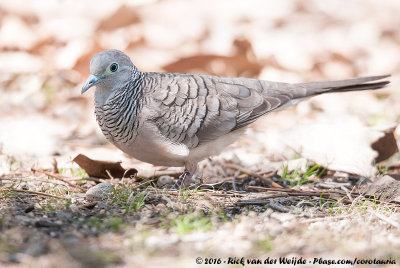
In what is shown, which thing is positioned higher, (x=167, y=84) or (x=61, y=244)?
(x=167, y=84)

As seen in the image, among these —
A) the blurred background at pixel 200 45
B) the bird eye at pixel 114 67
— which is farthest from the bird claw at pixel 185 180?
the blurred background at pixel 200 45

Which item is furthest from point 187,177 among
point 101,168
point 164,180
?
point 101,168

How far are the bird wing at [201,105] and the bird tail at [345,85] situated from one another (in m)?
0.38

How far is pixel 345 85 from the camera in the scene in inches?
183

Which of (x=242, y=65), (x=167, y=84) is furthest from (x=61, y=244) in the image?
(x=242, y=65)

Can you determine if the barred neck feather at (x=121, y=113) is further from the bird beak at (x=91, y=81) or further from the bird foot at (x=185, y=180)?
the bird foot at (x=185, y=180)

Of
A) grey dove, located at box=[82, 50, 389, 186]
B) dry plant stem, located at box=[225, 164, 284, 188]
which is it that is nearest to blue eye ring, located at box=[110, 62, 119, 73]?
grey dove, located at box=[82, 50, 389, 186]

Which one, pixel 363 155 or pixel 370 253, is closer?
pixel 370 253

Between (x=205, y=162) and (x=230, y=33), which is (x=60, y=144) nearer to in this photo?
(x=205, y=162)

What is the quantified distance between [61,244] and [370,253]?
1610 mm

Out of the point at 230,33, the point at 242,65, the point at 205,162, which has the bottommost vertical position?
the point at 205,162

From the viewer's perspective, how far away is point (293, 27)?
26.0 feet

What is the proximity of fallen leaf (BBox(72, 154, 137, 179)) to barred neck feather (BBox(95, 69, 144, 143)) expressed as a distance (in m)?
0.22

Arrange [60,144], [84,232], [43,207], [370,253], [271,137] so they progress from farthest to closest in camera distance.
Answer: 1. [60,144]
2. [271,137]
3. [43,207]
4. [84,232]
5. [370,253]
